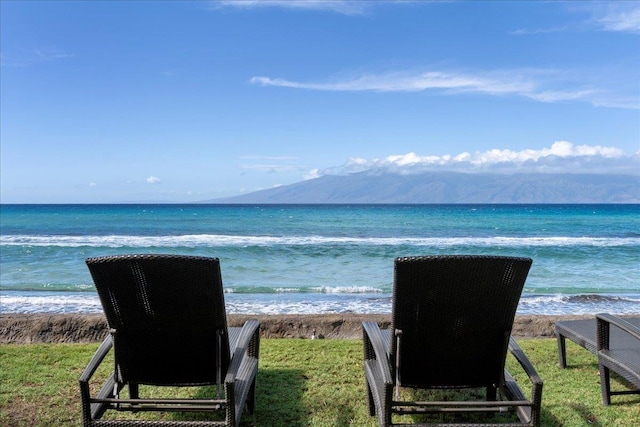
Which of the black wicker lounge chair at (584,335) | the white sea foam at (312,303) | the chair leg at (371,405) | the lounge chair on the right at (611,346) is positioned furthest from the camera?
the white sea foam at (312,303)

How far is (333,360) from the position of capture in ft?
14.9

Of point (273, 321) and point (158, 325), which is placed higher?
point (158, 325)

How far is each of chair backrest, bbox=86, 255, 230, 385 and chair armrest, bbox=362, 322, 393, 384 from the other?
0.83 metres

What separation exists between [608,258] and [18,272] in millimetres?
17294

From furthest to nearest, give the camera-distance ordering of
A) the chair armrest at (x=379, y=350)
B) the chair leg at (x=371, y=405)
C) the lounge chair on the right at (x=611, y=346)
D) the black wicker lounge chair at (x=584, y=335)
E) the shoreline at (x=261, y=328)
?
the shoreline at (x=261, y=328) < the black wicker lounge chair at (x=584, y=335) < the chair leg at (x=371, y=405) < the lounge chair on the right at (x=611, y=346) < the chair armrest at (x=379, y=350)

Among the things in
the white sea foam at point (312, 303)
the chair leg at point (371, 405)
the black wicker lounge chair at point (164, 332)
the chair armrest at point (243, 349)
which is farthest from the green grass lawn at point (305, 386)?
the white sea foam at point (312, 303)

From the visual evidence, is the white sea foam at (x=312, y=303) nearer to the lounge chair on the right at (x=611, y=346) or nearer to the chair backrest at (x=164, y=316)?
the lounge chair on the right at (x=611, y=346)

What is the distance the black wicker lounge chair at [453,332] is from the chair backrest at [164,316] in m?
0.92

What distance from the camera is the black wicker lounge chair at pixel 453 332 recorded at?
104 inches

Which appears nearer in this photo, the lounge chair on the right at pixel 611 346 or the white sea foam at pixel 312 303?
the lounge chair on the right at pixel 611 346

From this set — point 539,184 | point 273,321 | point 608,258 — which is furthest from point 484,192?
point 273,321

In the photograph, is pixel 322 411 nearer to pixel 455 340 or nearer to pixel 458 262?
pixel 455 340

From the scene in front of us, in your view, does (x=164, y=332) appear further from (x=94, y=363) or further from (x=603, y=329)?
(x=603, y=329)

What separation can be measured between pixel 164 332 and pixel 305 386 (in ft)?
4.86
